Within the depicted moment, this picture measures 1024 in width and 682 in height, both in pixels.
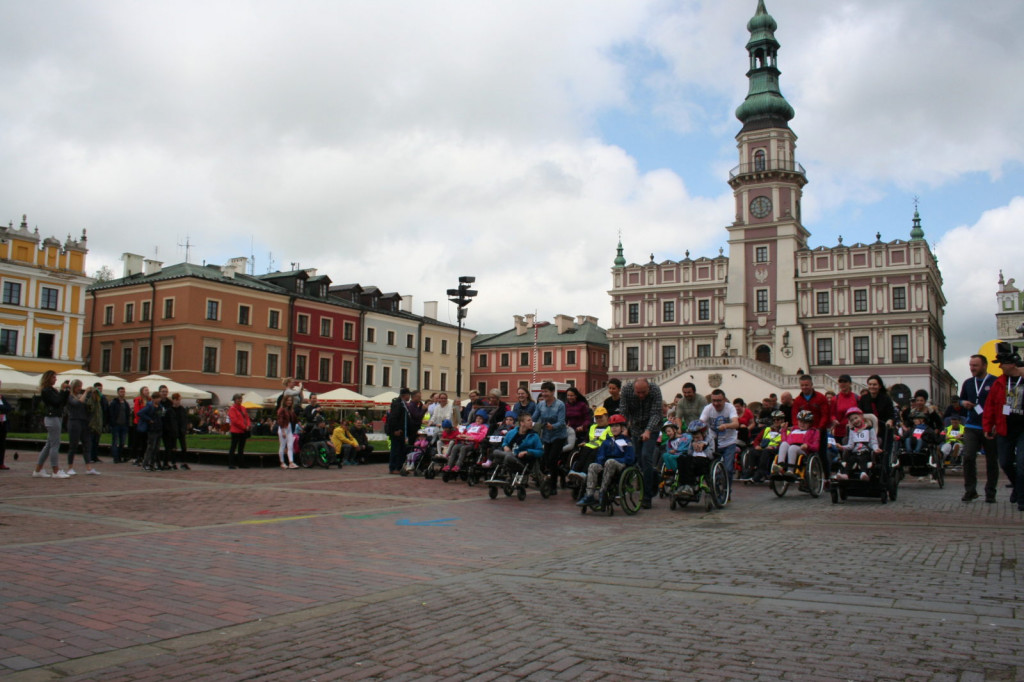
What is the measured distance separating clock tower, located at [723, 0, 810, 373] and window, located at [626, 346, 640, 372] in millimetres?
8611

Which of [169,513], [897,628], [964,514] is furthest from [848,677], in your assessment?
[169,513]

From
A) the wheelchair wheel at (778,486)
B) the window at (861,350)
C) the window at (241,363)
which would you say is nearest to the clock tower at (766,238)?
the window at (861,350)

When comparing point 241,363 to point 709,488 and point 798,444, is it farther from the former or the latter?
point 709,488

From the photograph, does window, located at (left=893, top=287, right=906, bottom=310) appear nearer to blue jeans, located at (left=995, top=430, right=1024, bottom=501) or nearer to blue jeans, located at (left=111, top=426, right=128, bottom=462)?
blue jeans, located at (left=995, top=430, right=1024, bottom=501)

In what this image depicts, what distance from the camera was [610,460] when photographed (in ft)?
35.2

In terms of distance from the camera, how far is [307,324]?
5919 centimetres

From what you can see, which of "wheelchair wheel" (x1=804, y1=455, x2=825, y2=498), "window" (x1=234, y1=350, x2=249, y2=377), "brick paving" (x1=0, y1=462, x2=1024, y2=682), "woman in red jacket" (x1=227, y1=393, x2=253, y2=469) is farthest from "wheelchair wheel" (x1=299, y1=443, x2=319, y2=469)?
"window" (x1=234, y1=350, x2=249, y2=377)

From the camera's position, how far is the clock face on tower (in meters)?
65.4

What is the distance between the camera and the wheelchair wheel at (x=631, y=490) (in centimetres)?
1071

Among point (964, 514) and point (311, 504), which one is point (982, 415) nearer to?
point (964, 514)

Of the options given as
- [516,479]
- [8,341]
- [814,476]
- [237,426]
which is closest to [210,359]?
[8,341]

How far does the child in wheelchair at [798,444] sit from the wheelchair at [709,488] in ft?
6.49

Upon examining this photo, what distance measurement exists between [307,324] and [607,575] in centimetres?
5524

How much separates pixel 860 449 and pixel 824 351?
5466 centimetres
